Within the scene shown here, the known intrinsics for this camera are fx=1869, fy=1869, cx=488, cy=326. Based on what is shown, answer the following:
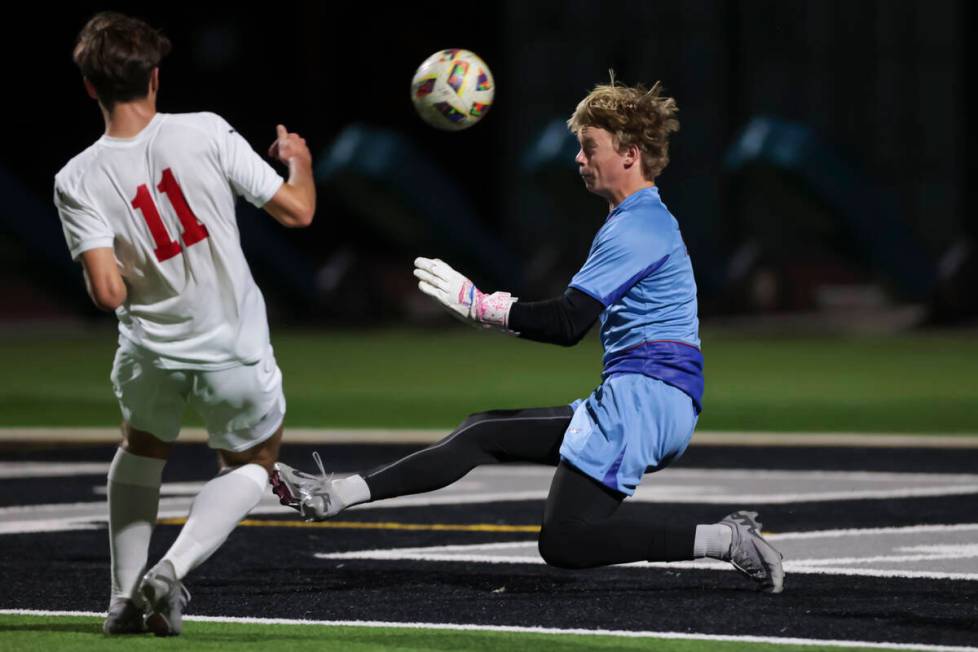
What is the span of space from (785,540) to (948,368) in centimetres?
1392

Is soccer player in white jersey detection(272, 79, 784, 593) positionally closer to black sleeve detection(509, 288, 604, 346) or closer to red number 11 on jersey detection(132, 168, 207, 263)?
black sleeve detection(509, 288, 604, 346)

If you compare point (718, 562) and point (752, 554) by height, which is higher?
point (752, 554)

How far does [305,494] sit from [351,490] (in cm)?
22

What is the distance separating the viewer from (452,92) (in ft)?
29.6

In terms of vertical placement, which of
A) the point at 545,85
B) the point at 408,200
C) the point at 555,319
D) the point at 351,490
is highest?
the point at 545,85

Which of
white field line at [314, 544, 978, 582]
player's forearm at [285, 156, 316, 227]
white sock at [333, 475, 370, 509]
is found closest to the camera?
player's forearm at [285, 156, 316, 227]

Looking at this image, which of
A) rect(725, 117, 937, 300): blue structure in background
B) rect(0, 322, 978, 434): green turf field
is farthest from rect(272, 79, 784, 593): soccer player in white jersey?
rect(725, 117, 937, 300): blue structure in background

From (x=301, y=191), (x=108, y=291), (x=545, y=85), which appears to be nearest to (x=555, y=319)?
(x=301, y=191)

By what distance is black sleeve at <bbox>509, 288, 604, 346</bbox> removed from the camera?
670cm

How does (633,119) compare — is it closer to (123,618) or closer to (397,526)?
(123,618)

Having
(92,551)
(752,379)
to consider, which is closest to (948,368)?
(752,379)

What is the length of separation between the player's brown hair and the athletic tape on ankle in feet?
4.29

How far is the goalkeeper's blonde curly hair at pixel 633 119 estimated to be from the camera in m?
6.95

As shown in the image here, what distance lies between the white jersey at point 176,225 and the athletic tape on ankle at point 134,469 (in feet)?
1.73
